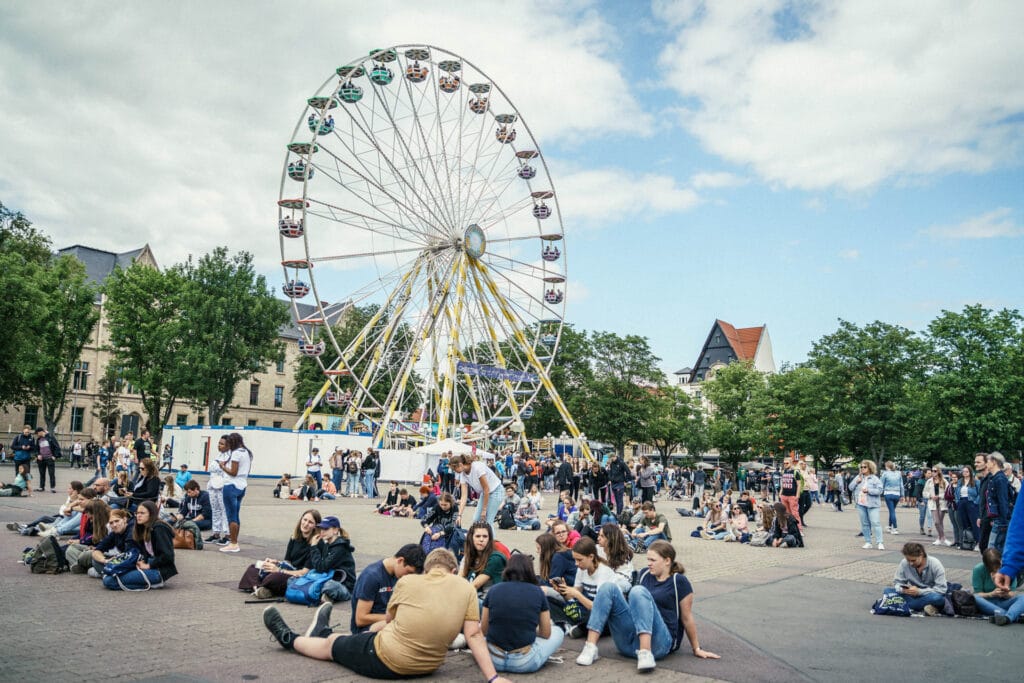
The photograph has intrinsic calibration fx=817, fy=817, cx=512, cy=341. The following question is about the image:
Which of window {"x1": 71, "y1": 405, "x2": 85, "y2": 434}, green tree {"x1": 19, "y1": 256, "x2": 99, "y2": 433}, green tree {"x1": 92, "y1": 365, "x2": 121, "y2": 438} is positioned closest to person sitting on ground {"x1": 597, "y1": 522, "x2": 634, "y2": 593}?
green tree {"x1": 19, "y1": 256, "x2": 99, "y2": 433}

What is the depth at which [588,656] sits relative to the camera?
7367mm

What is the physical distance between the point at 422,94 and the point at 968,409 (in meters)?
38.7

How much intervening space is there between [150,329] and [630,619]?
53617 millimetres

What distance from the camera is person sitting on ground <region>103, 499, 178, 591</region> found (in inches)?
387

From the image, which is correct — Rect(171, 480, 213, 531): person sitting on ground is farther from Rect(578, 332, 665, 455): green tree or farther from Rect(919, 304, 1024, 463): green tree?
Rect(578, 332, 665, 455): green tree

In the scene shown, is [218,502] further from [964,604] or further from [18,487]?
[964,604]

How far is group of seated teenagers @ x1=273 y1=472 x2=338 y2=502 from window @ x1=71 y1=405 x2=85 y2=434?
52851 mm

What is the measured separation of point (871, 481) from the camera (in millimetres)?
16797

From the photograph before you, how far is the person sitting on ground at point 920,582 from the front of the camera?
9953 mm

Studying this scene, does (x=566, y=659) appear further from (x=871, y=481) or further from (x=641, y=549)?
(x=871, y=481)

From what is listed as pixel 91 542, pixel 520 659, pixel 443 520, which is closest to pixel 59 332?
pixel 91 542

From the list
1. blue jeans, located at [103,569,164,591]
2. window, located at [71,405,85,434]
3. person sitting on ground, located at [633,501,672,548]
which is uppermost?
window, located at [71,405,85,434]

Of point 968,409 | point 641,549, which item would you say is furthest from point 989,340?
point 641,549

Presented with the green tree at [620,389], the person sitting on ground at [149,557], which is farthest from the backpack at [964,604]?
the green tree at [620,389]
